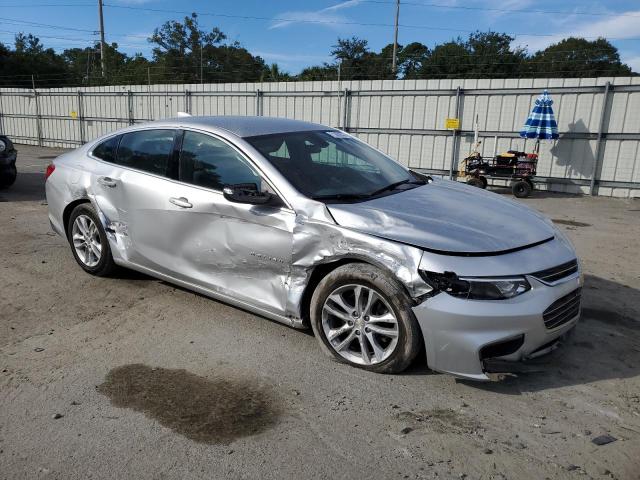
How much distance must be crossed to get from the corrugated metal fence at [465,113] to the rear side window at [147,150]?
Answer: 10.3m

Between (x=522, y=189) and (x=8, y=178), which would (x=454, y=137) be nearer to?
(x=522, y=189)

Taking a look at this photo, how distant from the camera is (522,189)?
1195 centimetres

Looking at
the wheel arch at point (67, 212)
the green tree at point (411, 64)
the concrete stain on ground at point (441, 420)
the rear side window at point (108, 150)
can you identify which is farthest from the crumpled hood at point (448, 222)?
the green tree at point (411, 64)

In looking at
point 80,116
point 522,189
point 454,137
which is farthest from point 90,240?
point 80,116

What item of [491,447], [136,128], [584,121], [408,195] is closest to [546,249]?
[408,195]

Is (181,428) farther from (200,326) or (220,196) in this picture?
(220,196)

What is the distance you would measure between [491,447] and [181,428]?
1.60 metres

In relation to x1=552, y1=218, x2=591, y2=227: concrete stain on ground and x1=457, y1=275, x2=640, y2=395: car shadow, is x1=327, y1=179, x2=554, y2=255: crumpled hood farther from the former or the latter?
x1=552, y1=218, x2=591, y2=227: concrete stain on ground

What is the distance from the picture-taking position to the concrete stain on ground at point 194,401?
2824 mm

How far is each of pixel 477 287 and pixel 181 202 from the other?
91.0 inches

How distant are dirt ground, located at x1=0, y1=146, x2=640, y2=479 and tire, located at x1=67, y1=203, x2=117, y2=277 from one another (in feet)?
1.49

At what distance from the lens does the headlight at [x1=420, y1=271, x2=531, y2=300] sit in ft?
9.70

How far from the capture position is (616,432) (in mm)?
2787

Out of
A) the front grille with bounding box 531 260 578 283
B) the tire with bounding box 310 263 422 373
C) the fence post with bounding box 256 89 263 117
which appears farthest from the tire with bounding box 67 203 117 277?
the fence post with bounding box 256 89 263 117
